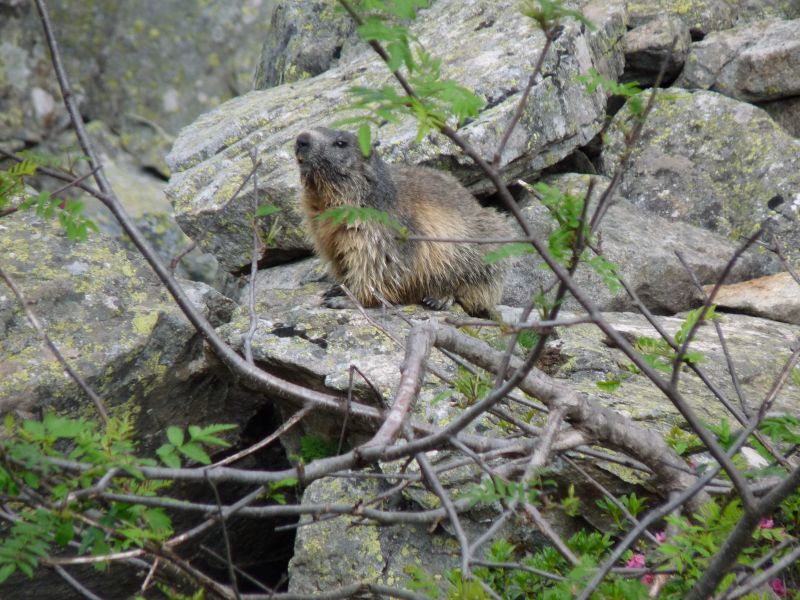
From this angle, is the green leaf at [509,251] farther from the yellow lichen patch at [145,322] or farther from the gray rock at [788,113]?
the gray rock at [788,113]

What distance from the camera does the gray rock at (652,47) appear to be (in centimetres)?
801

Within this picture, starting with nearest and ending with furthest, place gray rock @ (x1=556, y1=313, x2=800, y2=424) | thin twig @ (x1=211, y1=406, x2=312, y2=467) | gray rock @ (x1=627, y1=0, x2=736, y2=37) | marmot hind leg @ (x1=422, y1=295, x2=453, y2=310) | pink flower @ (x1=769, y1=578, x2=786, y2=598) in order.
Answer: thin twig @ (x1=211, y1=406, x2=312, y2=467), pink flower @ (x1=769, y1=578, x2=786, y2=598), gray rock @ (x1=556, y1=313, x2=800, y2=424), marmot hind leg @ (x1=422, y1=295, x2=453, y2=310), gray rock @ (x1=627, y1=0, x2=736, y2=37)

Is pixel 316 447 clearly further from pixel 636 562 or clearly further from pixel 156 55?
pixel 156 55

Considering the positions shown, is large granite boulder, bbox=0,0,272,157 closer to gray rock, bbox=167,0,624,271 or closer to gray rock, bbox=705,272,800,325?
gray rock, bbox=167,0,624,271

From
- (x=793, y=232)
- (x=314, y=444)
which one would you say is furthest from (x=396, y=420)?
(x=793, y=232)

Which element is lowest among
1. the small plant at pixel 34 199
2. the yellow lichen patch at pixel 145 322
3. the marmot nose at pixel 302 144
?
the yellow lichen patch at pixel 145 322

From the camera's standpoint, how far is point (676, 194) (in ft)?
25.0

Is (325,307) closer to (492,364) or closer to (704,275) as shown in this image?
(492,364)

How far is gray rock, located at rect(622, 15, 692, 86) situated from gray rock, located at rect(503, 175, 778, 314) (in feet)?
4.81

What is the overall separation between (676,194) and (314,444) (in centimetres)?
436

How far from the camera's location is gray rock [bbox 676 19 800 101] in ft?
25.5

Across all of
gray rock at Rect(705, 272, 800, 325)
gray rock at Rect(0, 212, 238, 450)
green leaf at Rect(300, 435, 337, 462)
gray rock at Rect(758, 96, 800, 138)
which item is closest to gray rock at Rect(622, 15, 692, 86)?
gray rock at Rect(758, 96, 800, 138)

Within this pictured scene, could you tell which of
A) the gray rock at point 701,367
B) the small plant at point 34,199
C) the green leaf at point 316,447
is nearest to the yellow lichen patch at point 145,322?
the green leaf at point 316,447

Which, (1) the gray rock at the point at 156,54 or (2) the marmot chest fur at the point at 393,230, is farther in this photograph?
(1) the gray rock at the point at 156,54
